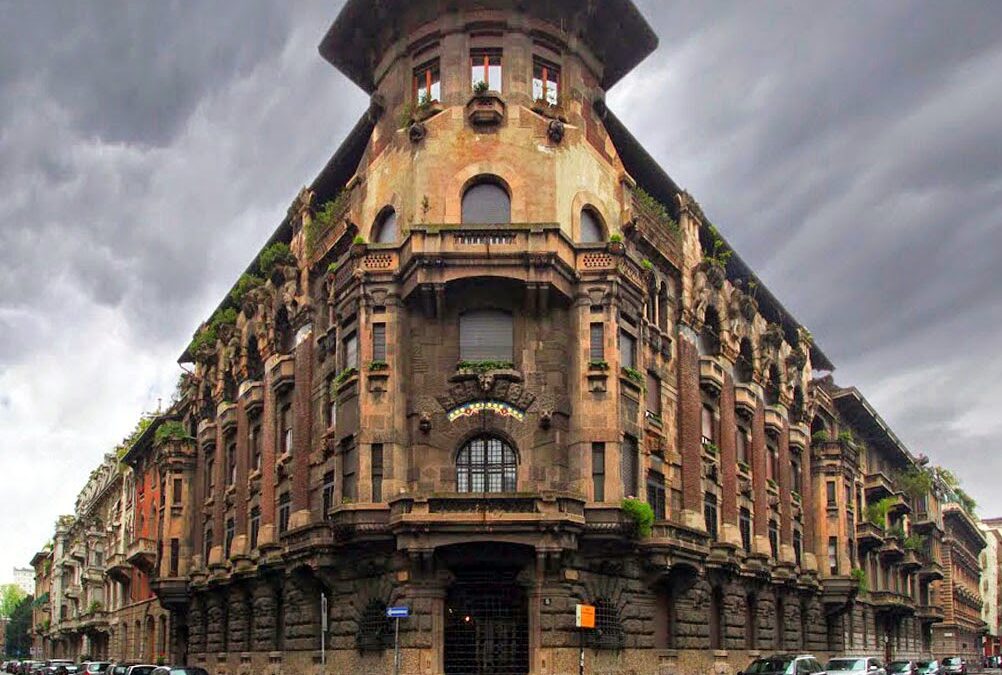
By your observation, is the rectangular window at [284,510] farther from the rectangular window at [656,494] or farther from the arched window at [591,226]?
the arched window at [591,226]

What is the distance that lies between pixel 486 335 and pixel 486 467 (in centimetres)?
453

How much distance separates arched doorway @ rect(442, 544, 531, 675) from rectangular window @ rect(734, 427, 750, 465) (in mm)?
17626

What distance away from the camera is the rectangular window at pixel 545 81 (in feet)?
140

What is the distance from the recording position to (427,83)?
42812 mm

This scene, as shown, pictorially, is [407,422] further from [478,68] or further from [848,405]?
[848,405]

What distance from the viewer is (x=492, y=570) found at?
37906mm

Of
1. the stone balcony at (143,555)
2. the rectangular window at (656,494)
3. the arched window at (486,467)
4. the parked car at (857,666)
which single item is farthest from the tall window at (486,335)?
the stone balcony at (143,555)

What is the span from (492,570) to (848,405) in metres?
42.6

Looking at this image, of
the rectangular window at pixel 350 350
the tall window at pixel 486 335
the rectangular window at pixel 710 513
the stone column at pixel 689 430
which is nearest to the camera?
the tall window at pixel 486 335

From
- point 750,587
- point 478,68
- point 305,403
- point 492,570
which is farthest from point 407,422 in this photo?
point 750,587

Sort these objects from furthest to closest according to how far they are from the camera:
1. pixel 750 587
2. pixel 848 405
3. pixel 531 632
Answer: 1. pixel 848 405
2. pixel 750 587
3. pixel 531 632

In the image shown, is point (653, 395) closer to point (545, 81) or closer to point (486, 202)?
point (486, 202)

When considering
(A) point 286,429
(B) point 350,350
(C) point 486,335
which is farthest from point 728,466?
(A) point 286,429

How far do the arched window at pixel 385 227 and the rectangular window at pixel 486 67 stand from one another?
5.61 metres
